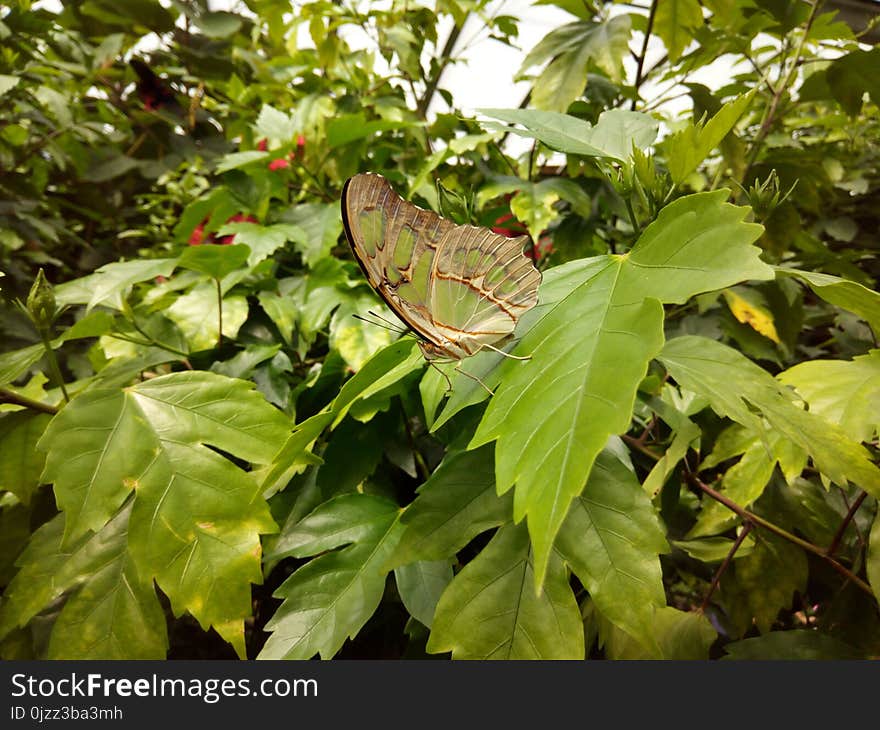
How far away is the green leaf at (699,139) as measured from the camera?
0.45 meters

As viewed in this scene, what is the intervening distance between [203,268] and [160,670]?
19.2 inches

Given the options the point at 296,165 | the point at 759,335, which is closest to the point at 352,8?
the point at 296,165

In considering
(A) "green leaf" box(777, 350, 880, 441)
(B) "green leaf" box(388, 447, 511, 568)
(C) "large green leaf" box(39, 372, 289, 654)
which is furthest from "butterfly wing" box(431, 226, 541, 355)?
(A) "green leaf" box(777, 350, 880, 441)

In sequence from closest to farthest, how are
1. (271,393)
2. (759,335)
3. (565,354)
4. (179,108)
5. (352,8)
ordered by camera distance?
(565,354), (271,393), (759,335), (352,8), (179,108)

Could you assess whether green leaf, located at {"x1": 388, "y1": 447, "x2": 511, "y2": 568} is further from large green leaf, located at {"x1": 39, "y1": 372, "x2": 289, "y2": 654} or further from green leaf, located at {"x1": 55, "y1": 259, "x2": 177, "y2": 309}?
green leaf, located at {"x1": 55, "y1": 259, "x2": 177, "y2": 309}

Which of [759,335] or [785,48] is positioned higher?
[785,48]

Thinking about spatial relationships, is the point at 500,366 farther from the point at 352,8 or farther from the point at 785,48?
the point at 352,8

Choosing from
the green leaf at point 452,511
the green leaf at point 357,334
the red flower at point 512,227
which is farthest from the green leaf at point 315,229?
the green leaf at point 452,511

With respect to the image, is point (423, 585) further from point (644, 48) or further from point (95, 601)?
point (644, 48)

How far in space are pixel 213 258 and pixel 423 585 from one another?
20.2 inches

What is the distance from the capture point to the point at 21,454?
0.62 metres

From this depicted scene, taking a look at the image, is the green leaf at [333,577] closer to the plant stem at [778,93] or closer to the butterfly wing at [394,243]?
the butterfly wing at [394,243]

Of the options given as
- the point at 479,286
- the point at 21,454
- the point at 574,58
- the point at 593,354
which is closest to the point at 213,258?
the point at 21,454

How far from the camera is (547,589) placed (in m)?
0.46
